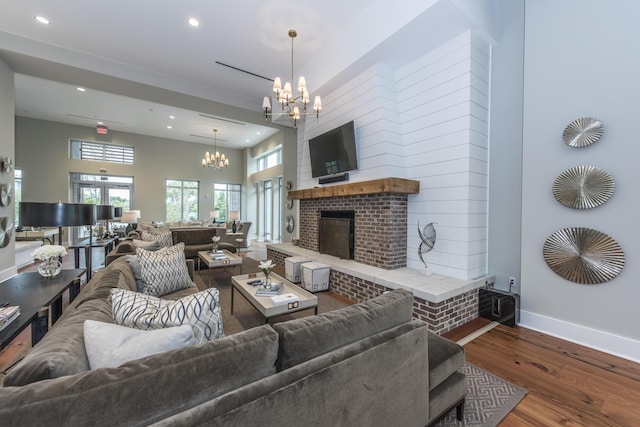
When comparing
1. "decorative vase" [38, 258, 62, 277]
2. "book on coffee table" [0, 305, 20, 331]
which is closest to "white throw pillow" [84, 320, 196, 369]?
"book on coffee table" [0, 305, 20, 331]

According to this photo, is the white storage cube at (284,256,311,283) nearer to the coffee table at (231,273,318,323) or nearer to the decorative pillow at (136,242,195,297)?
the coffee table at (231,273,318,323)

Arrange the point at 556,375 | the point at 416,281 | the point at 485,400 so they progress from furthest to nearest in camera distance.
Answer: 1. the point at 416,281
2. the point at 556,375
3. the point at 485,400

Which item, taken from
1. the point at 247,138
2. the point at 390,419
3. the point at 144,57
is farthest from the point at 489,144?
the point at 247,138

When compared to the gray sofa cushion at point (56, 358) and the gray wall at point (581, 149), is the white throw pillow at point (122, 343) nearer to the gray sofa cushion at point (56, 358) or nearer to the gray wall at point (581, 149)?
the gray sofa cushion at point (56, 358)

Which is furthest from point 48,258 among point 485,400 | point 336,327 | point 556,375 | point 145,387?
point 556,375

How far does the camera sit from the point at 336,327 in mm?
1195

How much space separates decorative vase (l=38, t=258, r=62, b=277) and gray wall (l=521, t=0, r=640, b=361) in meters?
4.87

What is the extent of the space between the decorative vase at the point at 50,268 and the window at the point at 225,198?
883cm

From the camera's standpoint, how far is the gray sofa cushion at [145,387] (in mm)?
660

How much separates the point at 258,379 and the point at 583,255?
3.20 meters

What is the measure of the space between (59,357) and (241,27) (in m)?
4.32

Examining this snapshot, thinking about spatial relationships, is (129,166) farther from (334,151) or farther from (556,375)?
(556,375)

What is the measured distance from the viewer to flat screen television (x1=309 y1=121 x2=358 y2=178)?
412 cm

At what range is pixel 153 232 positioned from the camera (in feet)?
16.5
